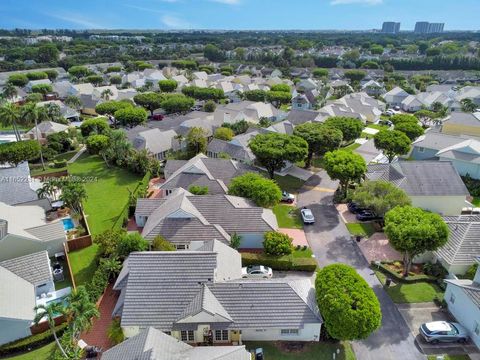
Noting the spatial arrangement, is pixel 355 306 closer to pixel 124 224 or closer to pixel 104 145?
pixel 124 224

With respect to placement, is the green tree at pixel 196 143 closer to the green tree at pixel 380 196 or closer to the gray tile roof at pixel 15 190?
the gray tile roof at pixel 15 190

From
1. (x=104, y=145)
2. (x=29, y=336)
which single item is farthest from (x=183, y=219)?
(x=104, y=145)

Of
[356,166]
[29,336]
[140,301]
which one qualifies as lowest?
[29,336]

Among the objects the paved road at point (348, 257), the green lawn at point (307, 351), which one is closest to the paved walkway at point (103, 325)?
the green lawn at point (307, 351)

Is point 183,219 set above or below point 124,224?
above

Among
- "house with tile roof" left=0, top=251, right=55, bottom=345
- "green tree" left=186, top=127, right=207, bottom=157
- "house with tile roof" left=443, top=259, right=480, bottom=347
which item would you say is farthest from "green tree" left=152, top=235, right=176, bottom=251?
"green tree" left=186, top=127, right=207, bottom=157

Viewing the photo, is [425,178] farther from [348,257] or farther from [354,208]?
[348,257]
